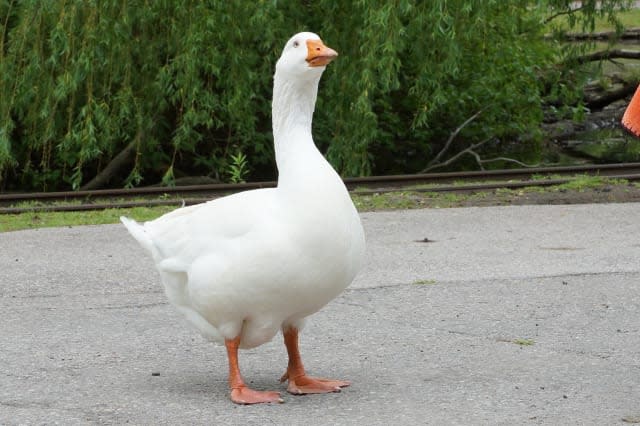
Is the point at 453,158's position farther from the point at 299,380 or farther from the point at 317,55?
the point at 317,55

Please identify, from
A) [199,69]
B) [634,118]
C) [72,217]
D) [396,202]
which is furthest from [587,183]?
[634,118]

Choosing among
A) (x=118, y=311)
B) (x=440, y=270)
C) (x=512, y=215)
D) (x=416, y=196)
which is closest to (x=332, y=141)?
(x=416, y=196)

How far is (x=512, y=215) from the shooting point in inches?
403

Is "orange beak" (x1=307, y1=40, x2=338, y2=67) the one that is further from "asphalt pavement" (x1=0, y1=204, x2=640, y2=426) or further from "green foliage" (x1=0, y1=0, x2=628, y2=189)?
"green foliage" (x1=0, y1=0, x2=628, y2=189)

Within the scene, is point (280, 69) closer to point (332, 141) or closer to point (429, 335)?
point (429, 335)

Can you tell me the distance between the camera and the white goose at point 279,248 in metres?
4.79

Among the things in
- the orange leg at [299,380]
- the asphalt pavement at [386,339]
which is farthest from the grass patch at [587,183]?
the orange leg at [299,380]

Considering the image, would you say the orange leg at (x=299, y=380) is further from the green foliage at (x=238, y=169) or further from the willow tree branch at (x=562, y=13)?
the willow tree branch at (x=562, y=13)

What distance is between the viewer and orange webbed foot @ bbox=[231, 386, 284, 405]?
500 centimetres

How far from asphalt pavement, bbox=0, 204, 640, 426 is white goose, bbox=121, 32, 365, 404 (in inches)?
13.7

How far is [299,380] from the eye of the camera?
17.1 feet

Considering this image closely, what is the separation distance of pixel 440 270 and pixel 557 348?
2.13m

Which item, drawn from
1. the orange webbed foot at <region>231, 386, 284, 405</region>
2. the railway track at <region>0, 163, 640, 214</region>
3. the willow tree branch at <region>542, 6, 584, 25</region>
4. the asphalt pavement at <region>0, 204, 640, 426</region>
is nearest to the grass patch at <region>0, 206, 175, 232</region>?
the railway track at <region>0, 163, 640, 214</region>

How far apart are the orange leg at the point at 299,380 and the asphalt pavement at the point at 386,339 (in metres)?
0.06
